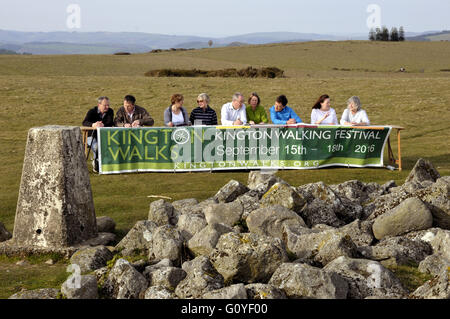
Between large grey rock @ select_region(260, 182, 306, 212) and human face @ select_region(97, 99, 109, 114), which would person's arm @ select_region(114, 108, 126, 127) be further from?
large grey rock @ select_region(260, 182, 306, 212)

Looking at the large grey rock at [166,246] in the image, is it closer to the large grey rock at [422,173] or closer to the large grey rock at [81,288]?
the large grey rock at [81,288]

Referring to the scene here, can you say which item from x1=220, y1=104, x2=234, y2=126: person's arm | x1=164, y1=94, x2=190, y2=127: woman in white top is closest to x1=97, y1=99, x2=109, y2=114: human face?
x1=164, y1=94, x2=190, y2=127: woman in white top

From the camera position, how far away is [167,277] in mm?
7074

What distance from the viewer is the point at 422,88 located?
116 ft

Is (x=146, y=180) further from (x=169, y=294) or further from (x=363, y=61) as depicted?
(x=363, y=61)

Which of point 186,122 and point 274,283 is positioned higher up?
point 186,122

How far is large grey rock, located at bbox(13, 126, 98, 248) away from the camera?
9.25 meters

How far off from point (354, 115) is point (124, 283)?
10374mm

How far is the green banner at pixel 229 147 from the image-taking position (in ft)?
50.2

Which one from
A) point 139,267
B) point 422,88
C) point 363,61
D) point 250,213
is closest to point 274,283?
point 139,267

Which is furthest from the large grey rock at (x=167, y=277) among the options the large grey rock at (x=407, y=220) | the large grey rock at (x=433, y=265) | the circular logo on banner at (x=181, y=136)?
the circular logo on banner at (x=181, y=136)

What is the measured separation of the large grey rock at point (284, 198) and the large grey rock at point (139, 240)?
182cm

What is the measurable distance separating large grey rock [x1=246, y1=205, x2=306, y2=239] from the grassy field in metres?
2.77
